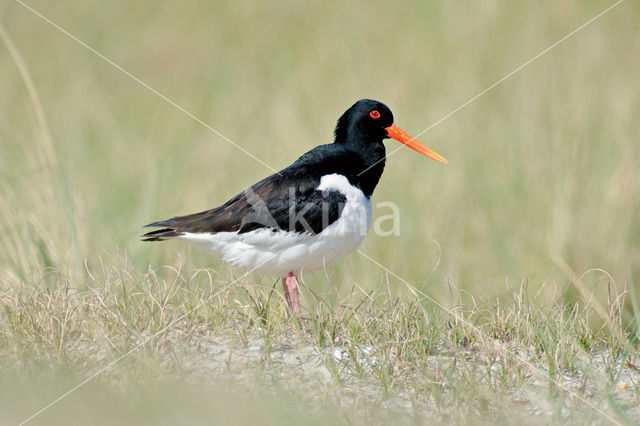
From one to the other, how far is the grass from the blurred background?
1.2 inches

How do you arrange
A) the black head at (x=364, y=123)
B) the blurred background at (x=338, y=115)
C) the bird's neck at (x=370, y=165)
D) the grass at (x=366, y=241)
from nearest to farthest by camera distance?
the grass at (x=366, y=241) < the bird's neck at (x=370, y=165) < the black head at (x=364, y=123) < the blurred background at (x=338, y=115)

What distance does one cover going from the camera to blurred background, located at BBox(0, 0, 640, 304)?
23.1ft

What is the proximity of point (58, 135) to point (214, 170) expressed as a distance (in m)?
2.35

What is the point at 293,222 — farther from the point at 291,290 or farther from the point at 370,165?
the point at 370,165

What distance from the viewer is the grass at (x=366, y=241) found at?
3.97 metres

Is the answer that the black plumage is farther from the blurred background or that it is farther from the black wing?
the blurred background

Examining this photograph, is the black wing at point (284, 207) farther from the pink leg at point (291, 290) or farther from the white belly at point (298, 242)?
the pink leg at point (291, 290)

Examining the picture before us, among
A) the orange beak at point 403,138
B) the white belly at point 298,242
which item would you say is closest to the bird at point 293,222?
the white belly at point 298,242

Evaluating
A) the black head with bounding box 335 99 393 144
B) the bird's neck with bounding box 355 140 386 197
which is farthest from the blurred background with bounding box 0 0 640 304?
the black head with bounding box 335 99 393 144

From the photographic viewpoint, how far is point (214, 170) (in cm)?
885

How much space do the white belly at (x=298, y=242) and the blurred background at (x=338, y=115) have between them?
571 mm

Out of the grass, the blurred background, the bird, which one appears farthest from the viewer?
the blurred background

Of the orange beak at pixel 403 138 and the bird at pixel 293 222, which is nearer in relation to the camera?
the bird at pixel 293 222

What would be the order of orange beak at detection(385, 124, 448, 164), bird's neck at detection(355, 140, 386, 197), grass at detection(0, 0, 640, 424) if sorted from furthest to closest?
orange beak at detection(385, 124, 448, 164) → bird's neck at detection(355, 140, 386, 197) → grass at detection(0, 0, 640, 424)
